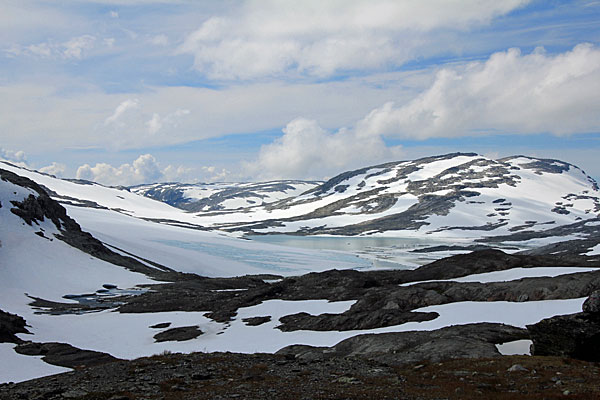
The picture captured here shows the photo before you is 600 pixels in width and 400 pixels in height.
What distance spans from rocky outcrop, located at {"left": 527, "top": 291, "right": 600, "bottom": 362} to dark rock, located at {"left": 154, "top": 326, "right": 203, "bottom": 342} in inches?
1160

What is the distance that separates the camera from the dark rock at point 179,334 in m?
41.3

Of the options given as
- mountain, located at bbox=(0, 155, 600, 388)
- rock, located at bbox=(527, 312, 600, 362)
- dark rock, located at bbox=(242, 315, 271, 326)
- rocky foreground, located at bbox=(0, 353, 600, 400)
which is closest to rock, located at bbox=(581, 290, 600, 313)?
rock, located at bbox=(527, 312, 600, 362)

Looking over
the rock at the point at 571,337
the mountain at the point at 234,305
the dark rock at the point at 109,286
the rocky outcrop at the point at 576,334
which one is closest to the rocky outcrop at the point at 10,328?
the mountain at the point at 234,305

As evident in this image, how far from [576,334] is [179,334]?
107ft

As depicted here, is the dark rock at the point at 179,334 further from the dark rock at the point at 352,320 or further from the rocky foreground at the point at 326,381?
the rocky foreground at the point at 326,381

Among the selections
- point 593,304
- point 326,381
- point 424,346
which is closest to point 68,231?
point 424,346

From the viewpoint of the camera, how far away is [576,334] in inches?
806

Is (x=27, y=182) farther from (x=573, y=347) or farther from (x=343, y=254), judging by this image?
(x=573, y=347)

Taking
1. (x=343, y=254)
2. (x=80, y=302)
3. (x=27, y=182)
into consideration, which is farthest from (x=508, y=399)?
(x=343, y=254)

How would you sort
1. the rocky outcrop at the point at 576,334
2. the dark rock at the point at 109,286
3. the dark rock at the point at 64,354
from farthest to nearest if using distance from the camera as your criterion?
the dark rock at the point at 109,286 → the dark rock at the point at 64,354 → the rocky outcrop at the point at 576,334

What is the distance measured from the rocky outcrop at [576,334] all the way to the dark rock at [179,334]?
29457 millimetres

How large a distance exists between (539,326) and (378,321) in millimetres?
16390

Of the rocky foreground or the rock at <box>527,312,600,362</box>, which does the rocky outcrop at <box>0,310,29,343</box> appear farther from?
the rock at <box>527,312,600,362</box>

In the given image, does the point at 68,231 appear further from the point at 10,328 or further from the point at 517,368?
the point at 517,368
